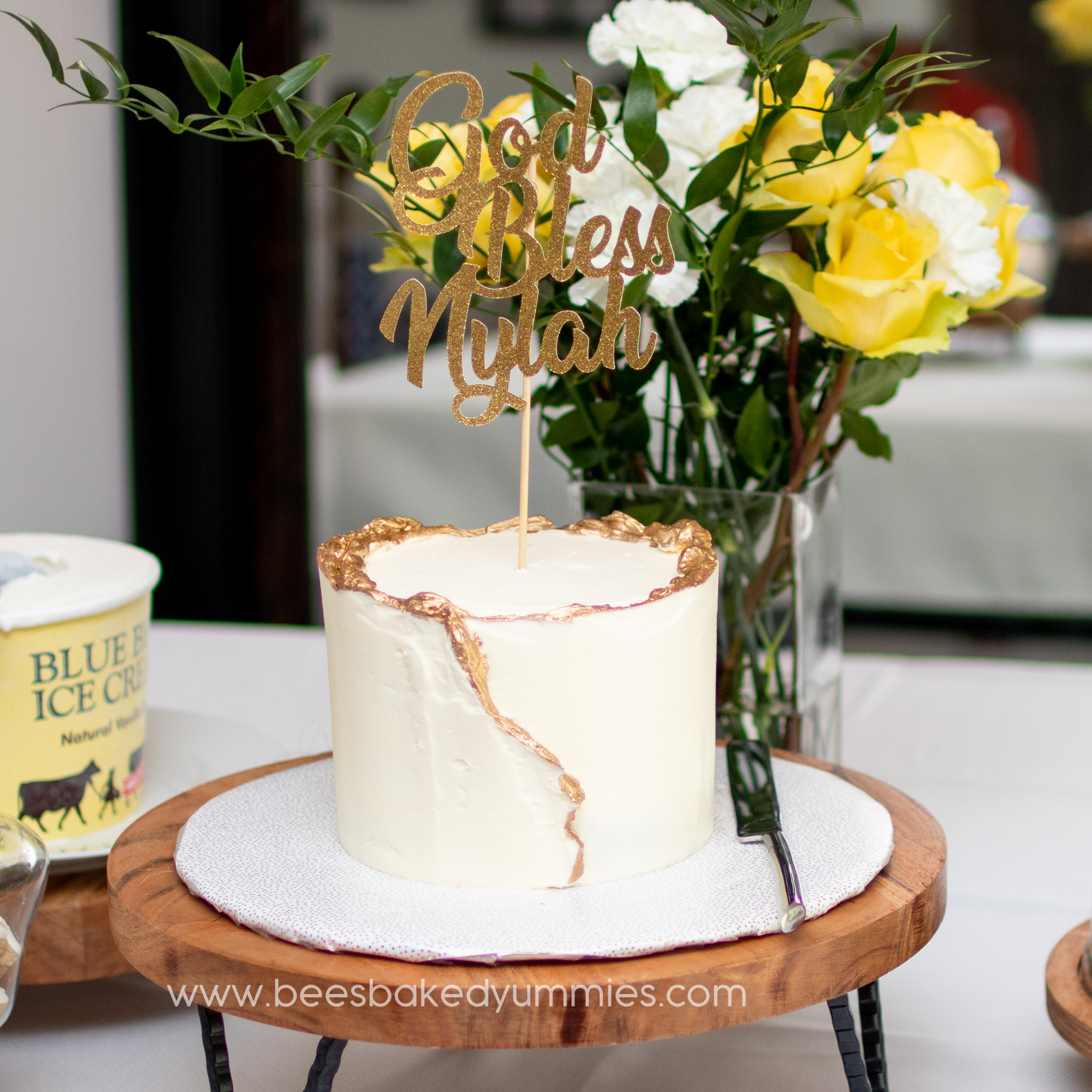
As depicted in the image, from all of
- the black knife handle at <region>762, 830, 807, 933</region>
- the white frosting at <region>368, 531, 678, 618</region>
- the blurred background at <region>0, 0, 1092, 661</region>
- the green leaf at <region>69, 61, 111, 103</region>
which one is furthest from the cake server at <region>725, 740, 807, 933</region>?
the blurred background at <region>0, 0, 1092, 661</region>

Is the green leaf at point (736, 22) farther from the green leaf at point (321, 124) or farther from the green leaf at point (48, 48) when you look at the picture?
the green leaf at point (48, 48)

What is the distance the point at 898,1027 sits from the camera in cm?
66

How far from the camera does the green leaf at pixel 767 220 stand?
0.64m

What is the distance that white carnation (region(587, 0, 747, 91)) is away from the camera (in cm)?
66

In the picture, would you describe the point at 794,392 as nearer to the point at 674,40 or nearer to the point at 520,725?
the point at 674,40

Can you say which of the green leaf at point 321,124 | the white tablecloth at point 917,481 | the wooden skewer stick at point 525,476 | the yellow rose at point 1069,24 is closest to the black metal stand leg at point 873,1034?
the wooden skewer stick at point 525,476

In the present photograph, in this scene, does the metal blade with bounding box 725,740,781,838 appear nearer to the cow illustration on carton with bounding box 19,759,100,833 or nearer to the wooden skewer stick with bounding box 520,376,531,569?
the wooden skewer stick with bounding box 520,376,531,569

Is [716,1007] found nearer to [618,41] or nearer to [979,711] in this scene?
[618,41]

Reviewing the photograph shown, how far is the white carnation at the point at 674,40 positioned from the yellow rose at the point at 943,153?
96mm

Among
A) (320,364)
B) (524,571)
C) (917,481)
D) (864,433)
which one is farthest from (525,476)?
(320,364)

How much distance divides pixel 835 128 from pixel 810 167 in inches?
1.8

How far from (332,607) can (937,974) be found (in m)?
0.41

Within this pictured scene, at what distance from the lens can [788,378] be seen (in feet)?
2.37

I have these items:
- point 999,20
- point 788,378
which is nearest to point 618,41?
point 788,378
